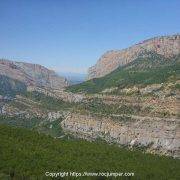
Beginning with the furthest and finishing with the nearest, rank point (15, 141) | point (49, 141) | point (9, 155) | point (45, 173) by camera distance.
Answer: point (49, 141)
point (15, 141)
point (9, 155)
point (45, 173)

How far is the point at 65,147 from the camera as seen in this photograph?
151m

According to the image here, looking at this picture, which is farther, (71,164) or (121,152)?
(121,152)

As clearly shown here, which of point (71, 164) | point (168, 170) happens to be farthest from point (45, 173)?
point (168, 170)

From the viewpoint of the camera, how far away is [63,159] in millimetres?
129625

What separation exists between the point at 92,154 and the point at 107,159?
579 centimetres

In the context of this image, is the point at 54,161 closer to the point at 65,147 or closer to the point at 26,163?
the point at 26,163

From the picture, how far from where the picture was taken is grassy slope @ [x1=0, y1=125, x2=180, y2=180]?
114625mm

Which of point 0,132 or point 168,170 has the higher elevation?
Answer: point 0,132

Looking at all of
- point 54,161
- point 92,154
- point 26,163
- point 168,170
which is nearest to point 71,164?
point 54,161

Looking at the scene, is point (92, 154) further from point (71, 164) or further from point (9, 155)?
point (9, 155)

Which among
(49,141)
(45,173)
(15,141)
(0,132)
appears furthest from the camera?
(49,141)

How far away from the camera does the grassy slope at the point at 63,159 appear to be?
115 m

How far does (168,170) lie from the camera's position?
148 metres

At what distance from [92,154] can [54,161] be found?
88.0ft
